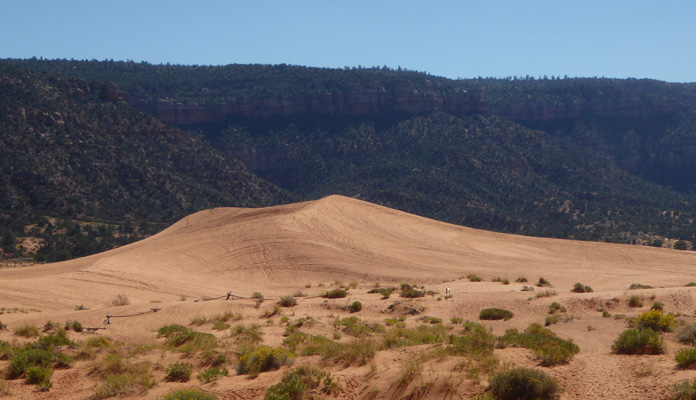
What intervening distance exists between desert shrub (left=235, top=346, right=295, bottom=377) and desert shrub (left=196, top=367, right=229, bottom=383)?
1.13 ft

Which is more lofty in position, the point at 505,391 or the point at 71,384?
the point at 505,391

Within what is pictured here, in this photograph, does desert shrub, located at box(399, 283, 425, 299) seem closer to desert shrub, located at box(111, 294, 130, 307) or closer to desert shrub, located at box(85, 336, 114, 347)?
desert shrub, located at box(111, 294, 130, 307)

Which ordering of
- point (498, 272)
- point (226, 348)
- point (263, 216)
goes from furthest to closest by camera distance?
point (263, 216) → point (498, 272) → point (226, 348)

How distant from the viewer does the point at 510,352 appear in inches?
506

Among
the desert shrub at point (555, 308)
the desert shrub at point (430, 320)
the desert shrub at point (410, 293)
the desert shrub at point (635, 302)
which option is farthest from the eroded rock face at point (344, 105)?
the desert shrub at point (430, 320)

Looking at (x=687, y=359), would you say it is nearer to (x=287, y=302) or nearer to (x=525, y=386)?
(x=525, y=386)

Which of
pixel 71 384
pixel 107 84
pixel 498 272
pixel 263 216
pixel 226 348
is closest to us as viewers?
pixel 71 384

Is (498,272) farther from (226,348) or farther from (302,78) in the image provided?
(302,78)

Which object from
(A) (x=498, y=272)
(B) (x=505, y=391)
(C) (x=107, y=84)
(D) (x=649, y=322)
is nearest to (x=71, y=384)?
(B) (x=505, y=391)

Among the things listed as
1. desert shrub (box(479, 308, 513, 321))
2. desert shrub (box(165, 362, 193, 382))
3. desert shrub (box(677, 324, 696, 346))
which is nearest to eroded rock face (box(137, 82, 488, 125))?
desert shrub (box(479, 308, 513, 321))

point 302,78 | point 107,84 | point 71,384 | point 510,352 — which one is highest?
point 302,78

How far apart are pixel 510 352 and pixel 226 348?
706 centimetres

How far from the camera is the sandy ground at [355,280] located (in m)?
11.6

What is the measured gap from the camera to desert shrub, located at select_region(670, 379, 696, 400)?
9.26 meters
